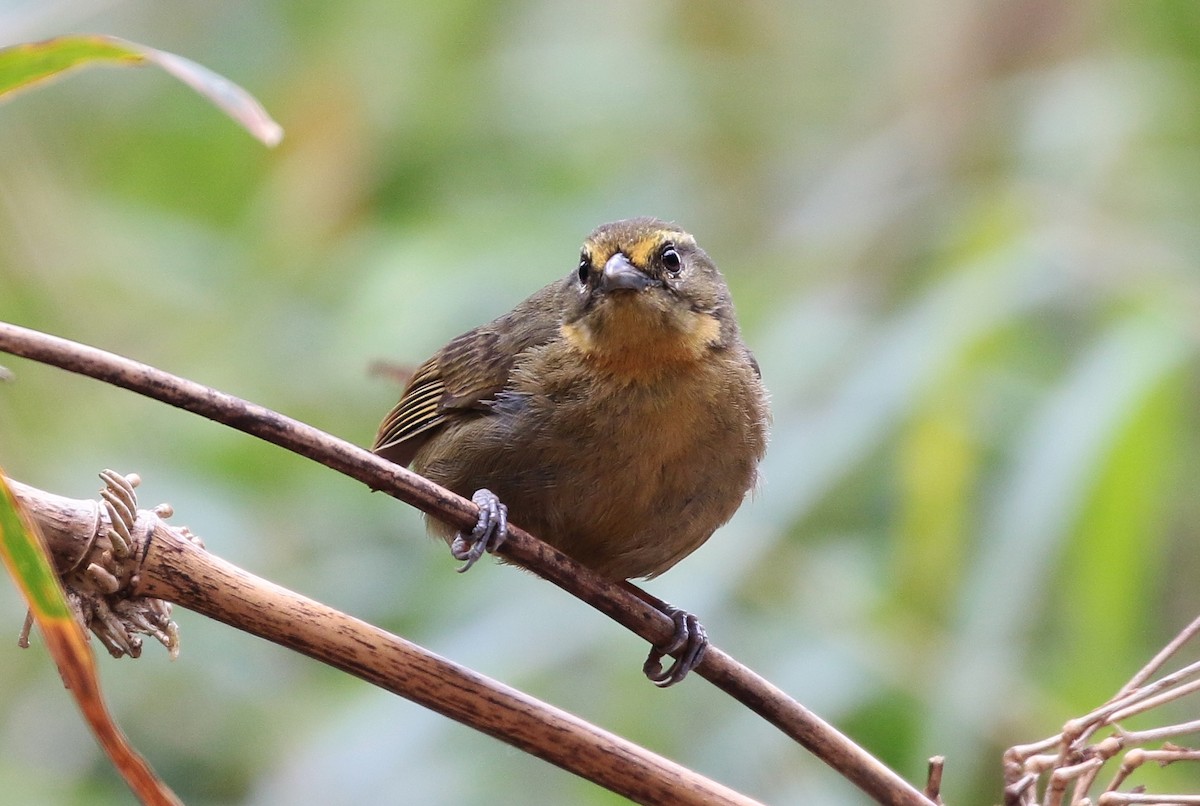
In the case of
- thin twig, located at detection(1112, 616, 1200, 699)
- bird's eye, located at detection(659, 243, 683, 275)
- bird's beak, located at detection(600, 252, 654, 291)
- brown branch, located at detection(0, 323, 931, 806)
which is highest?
bird's eye, located at detection(659, 243, 683, 275)

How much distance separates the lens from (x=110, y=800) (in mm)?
4086

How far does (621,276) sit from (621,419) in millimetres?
357

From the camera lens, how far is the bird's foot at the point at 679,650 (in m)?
2.90

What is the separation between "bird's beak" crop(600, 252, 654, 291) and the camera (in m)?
3.16

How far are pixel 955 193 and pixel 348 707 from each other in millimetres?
2602

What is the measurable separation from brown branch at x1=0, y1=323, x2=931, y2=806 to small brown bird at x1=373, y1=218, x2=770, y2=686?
0.45 meters

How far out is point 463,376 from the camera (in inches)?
137

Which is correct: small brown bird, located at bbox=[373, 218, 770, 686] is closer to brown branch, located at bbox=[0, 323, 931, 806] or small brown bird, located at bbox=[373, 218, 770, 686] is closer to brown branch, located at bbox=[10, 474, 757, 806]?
brown branch, located at bbox=[0, 323, 931, 806]

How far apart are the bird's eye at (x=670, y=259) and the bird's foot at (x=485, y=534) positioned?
2.39 ft

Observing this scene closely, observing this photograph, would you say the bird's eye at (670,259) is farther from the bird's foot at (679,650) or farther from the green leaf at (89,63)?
the green leaf at (89,63)

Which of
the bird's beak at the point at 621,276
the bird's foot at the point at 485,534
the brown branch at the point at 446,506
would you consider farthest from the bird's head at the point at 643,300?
the brown branch at the point at 446,506

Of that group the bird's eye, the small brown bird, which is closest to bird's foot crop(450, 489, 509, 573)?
the small brown bird

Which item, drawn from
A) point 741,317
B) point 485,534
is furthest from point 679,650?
point 741,317

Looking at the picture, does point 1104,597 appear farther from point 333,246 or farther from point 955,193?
point 333,246
